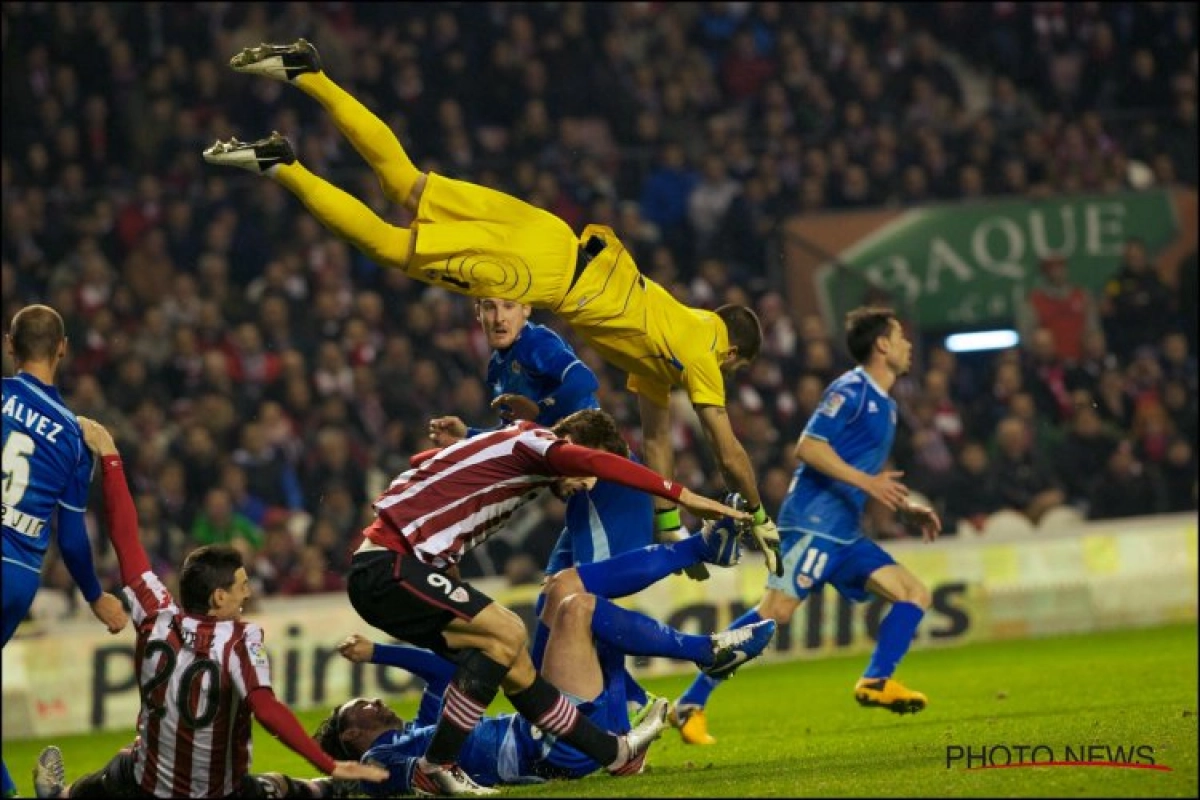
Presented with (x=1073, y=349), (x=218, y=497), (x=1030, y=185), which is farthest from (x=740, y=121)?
(x=218, y=497)

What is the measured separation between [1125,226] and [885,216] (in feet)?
6.93

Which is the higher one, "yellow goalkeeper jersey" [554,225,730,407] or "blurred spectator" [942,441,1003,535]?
"yellow goalkeeper jersey" [554,225,730,407]

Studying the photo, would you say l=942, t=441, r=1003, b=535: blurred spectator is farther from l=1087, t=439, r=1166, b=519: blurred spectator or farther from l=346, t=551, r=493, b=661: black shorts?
l=346, t=551, r=493, b=661: black shorts

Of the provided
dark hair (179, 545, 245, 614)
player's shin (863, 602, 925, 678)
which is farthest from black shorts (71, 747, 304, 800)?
player's shin (863, 602, 925, 678)

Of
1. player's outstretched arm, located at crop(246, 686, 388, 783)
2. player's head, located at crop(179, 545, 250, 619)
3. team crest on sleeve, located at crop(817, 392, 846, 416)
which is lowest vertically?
player's outstretched arm, located at crop(246, 686, 388, 783)

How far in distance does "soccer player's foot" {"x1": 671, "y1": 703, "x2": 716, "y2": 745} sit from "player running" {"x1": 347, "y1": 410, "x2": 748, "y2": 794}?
85.9 inches

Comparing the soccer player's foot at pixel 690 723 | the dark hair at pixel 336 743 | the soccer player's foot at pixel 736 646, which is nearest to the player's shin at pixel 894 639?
the soccer player's foot at pixel 690 723

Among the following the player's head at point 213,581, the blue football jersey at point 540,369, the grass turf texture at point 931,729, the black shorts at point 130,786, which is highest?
the blue football jersey at point 540,369

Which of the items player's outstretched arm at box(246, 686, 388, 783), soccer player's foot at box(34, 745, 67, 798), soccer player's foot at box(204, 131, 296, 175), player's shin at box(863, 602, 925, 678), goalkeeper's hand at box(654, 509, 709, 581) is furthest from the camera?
player's shin at box(863, 602, 925, 678)

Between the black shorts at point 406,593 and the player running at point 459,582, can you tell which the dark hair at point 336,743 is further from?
the black shorts at point 406,593

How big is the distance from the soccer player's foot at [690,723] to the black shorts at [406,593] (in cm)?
247

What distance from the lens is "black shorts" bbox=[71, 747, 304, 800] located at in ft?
21.9

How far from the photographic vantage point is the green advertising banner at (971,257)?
16828 mm

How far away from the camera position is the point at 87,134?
16.4 metres
